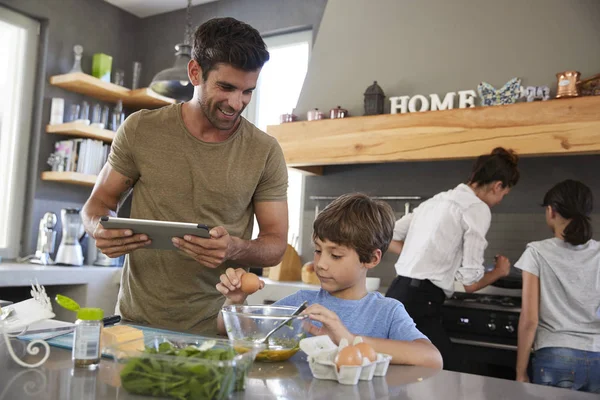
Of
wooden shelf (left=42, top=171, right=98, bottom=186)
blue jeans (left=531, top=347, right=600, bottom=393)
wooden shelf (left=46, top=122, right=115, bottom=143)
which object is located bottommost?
blue jeans (left=531, top=347, right=600, bottom=393)

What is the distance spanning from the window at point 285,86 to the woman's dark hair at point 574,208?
83.3 inches

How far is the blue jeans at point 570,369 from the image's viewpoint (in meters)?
2.27

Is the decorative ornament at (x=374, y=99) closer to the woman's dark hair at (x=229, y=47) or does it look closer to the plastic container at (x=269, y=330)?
the woman's dark hair at (x=229, y=47)

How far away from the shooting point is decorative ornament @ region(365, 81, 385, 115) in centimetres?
361

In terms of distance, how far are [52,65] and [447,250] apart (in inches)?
126

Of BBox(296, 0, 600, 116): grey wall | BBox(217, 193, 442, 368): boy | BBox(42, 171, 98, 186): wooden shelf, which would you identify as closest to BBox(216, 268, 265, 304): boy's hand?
BBox(217, 193, 442, 368): boy

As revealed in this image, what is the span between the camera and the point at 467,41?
3.50m

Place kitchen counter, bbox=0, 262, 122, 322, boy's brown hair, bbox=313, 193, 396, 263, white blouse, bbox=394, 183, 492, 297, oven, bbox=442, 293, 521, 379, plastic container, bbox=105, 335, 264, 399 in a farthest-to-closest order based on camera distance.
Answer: kitchen counter, bbox=0, 262, 122, 322 < oven, bbox=442, 293, 521, 379 < white blouse, bbox=394, 183, 492, 297 < boy's brown hair, bbox=313, 193, 396, 263 < plastic container, bbox=105, 335, 264, 399

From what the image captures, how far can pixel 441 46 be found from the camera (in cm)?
357

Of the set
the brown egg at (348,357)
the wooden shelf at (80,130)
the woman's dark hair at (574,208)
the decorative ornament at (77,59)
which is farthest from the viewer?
the decorative ornament at (77,59)

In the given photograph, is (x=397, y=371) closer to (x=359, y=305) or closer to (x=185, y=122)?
(x=359, y=305)

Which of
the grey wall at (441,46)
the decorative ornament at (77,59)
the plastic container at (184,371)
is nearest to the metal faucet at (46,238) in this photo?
the decorative ornament at (77,59)

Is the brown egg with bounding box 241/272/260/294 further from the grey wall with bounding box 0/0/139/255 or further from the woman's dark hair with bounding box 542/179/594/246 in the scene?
the grey wall with bounding box 0/0/139/255

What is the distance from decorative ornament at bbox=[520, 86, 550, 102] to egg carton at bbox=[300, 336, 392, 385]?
2.44 meters
